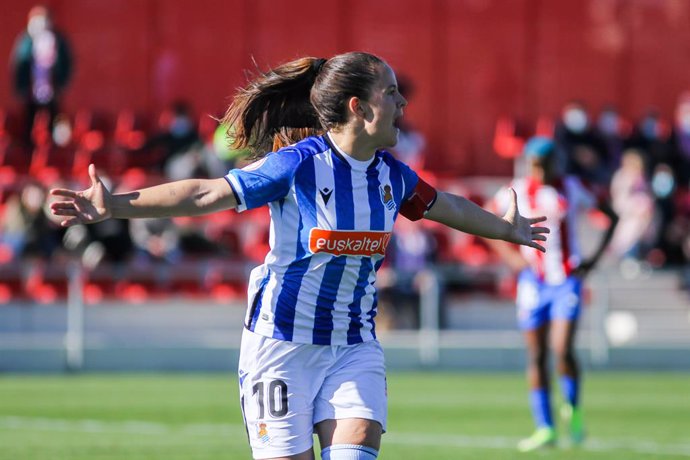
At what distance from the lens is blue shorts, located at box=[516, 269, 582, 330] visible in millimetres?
11430

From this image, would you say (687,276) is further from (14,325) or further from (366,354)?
(366,354)

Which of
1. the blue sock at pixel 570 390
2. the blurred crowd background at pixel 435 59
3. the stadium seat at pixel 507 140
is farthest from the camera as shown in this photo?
the blurred crowd background at pixel 435 59

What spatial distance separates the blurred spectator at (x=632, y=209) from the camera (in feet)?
78.1

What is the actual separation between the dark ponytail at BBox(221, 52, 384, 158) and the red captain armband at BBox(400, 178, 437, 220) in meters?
0.46

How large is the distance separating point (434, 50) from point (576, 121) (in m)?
4.20

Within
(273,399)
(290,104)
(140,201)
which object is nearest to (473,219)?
(290,104)

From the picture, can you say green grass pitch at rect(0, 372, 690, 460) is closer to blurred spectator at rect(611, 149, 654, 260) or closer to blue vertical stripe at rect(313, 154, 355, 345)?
blurred spectator at rect(611, 149, 654, 260)

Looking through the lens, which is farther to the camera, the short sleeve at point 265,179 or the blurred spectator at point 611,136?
the blurred spectator at point 611,136

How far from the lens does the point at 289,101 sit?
5.98m

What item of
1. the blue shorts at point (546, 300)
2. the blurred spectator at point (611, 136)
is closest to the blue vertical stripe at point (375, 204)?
the blue shorts at point (546, 300)

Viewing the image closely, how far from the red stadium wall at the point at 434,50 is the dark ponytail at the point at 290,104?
76.2 ft

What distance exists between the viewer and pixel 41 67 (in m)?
25.7

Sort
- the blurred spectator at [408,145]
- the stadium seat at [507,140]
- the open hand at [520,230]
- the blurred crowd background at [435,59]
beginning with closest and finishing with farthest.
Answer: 1. the open hand at [520,230]
2. the blurred spectator at [408,145]
3. the stadium seat at [507,140]
4. the blurred crowd background at [435,59]

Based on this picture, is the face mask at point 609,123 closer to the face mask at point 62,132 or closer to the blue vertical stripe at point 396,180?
the face mask at point 62,132
